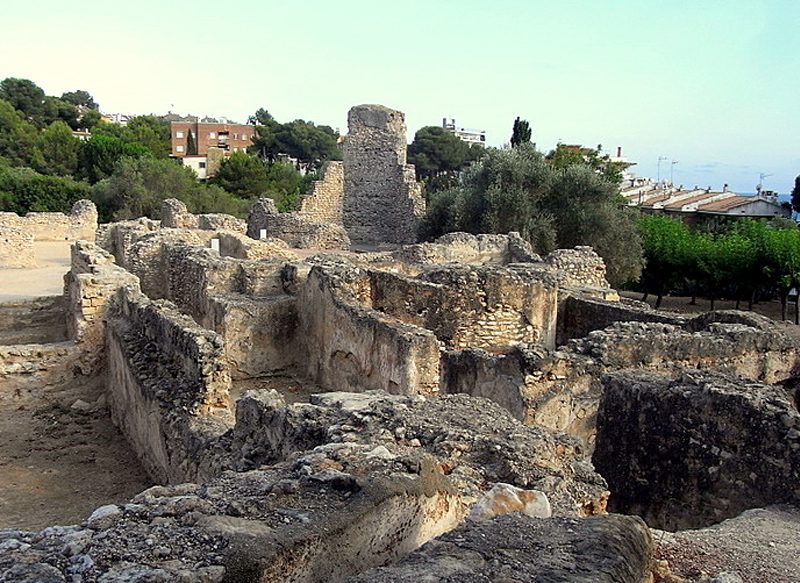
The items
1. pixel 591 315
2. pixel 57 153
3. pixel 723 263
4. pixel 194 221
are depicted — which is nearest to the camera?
pixel 591 315

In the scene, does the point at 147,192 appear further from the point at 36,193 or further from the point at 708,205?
the point at 708,205

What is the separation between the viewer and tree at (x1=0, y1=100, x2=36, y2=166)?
160ft

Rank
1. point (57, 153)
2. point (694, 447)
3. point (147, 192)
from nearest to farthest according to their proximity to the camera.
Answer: point (694, 447) → point (147, 192) → point (57, 153)

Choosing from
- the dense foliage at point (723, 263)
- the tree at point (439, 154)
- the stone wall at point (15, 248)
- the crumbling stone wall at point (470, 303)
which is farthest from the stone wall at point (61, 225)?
the tree at point (439, 154)

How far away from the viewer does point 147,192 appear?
33.7 meters

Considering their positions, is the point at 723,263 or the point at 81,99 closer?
the point at 723,263

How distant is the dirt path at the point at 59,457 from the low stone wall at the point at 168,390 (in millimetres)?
251

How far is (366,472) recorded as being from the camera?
3871mm

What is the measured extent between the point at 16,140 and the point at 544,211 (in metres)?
39.2

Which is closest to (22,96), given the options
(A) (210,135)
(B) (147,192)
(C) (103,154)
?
(A) (210,135)

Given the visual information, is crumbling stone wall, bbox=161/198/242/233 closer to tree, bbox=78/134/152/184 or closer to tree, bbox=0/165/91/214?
tree, bbox=0/165/91/214

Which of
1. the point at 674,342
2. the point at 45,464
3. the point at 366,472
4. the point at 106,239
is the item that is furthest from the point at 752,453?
the point at 106,239

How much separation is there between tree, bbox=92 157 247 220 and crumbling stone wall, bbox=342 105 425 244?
10.2 m

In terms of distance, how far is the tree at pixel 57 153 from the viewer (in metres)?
46.4
